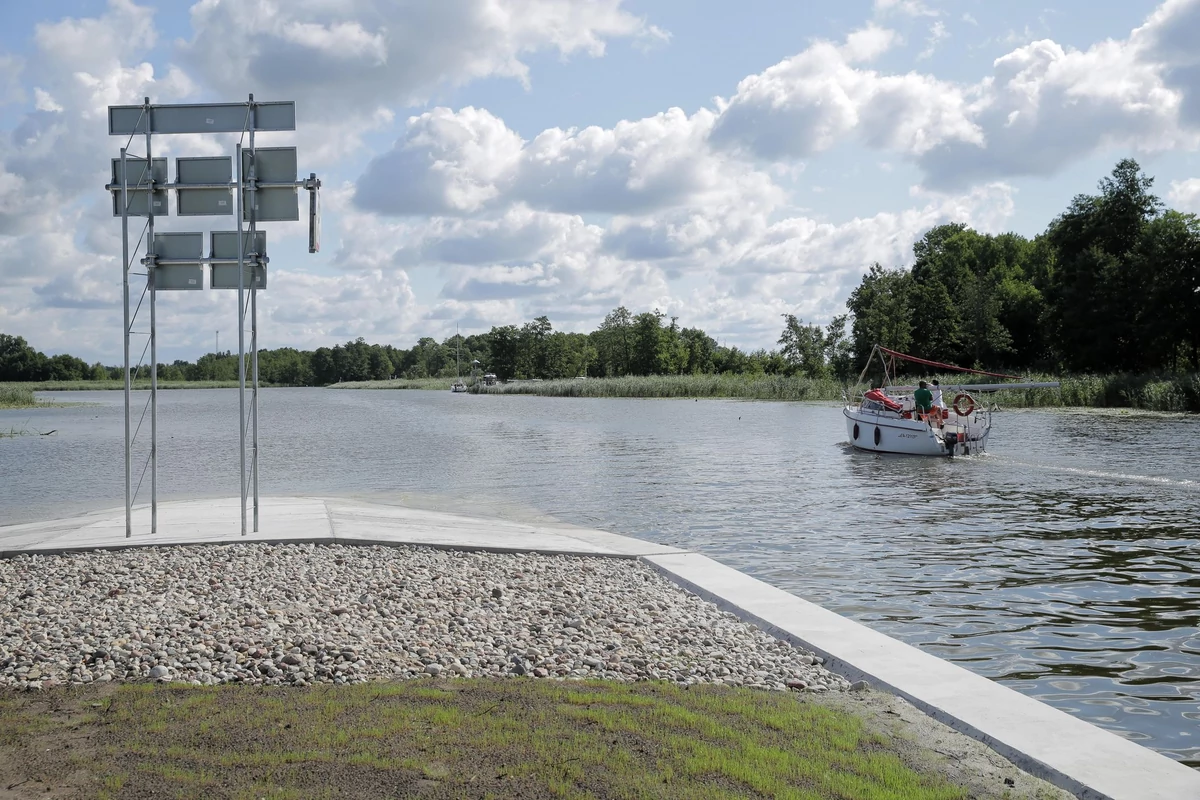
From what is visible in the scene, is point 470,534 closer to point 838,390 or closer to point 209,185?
point 209,185

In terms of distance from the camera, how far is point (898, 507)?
1767 cm

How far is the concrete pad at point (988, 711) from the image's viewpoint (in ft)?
15.4

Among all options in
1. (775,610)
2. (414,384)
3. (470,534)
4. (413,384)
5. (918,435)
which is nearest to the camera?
(775,610)

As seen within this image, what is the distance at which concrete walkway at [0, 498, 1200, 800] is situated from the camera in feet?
16.0

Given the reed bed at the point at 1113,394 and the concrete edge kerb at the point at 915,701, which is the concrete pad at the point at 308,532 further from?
the reed bed at the point at 1113,394

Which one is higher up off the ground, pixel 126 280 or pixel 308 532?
pixel 126 280

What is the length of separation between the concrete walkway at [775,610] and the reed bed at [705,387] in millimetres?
59384

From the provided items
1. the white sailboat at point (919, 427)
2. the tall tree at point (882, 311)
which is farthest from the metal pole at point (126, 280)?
the tall tree at point (882, 311)

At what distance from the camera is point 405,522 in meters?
13.6

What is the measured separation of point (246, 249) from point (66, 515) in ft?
25.0

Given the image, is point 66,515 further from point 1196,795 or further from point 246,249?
point 1196,795

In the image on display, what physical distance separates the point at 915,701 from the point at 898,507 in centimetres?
1228

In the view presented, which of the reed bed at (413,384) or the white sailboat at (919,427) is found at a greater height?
the reed bed at (413,384)

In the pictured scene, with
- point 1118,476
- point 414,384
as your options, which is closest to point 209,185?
point 1118,476
